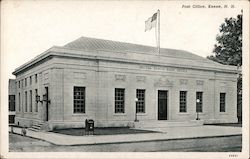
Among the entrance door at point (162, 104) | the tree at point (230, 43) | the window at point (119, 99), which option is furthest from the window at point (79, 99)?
the tree at point (230, 43)

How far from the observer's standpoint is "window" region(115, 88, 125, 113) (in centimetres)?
1574

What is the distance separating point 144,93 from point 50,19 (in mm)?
7016

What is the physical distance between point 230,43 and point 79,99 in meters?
6.13

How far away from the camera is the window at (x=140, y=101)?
16156 millimetres

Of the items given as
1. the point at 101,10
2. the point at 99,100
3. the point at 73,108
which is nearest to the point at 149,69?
the point at 99,100

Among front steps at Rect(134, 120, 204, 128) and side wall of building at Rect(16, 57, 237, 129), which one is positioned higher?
side wall of building at Rect(16, 57, 237, 129)

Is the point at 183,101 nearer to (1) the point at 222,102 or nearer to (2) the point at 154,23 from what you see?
(1) the point at 222,102

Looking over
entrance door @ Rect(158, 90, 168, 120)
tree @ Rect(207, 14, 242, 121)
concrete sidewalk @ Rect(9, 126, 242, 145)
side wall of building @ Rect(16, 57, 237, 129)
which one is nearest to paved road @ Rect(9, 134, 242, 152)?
concrete sidewalk @ Rect(9, 126, 242, 145)

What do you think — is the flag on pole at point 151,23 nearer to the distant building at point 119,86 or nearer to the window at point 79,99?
the distant building at point 119,86

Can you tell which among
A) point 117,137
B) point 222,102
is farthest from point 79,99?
point 222,102

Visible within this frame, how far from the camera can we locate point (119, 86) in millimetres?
15594

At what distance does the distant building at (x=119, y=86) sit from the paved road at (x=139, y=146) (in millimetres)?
3011

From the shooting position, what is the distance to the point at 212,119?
664 inches

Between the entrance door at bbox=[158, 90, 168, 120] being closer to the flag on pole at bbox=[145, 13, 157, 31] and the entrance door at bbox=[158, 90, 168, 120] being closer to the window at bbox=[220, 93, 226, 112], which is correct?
the window at bbox=[220, 93, 226, 112]
